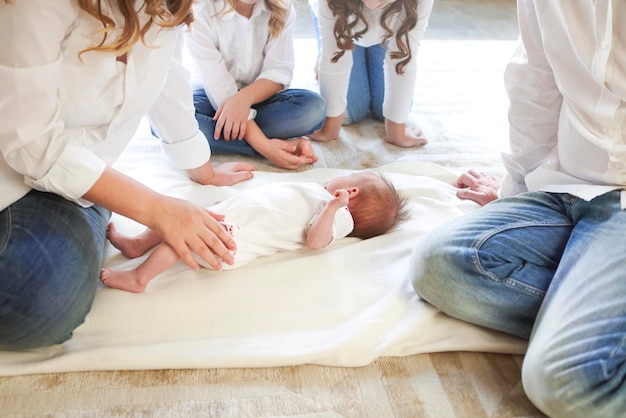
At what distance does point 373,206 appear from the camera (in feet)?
4.21

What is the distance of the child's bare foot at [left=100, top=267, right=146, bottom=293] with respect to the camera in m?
1.10

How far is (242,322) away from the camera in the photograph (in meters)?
1.08

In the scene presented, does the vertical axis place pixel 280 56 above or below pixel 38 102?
below

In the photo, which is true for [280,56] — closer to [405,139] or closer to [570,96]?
[405,139]

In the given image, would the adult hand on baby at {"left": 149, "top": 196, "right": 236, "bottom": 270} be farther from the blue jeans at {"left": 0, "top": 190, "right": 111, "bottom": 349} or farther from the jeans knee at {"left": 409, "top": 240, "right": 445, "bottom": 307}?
the jeans knee at {"left": 409, "top": 240, "right": 445, "bottom": 307}

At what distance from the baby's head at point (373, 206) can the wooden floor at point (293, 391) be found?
12.8 inches

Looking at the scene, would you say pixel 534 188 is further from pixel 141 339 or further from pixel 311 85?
pixel 311 85

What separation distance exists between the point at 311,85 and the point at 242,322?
117cm

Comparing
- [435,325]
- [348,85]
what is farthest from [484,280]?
[348,85]

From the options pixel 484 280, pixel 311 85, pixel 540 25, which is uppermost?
pixel 540 25

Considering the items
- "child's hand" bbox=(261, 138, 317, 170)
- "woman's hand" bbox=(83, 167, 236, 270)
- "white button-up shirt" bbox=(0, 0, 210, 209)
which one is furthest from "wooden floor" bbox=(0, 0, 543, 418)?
"child's hand" bbox=(261, 138, 317, 170)

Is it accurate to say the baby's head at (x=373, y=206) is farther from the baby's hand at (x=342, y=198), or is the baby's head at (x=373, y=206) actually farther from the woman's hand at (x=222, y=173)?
the woman's hand at (x=222, y=173)

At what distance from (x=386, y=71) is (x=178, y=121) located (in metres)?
0.74

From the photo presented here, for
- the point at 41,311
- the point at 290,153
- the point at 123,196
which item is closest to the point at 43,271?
the point at 41,311
